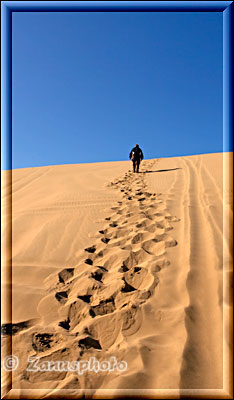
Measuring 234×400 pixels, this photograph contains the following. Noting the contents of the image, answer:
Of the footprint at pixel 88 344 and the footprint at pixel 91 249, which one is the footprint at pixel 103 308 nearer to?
the footprint at pixel 88 344

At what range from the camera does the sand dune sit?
177 cm

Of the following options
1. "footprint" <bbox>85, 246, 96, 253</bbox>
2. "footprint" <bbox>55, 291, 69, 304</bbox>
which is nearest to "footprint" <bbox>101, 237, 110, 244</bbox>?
"footprint" <bbox>85, 246, 96, 253</bbox>

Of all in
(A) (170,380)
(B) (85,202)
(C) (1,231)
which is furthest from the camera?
(B) (85,202)

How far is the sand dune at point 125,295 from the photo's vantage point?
177 centimetres

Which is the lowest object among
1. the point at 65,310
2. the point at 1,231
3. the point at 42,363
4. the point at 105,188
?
the point at 42,363

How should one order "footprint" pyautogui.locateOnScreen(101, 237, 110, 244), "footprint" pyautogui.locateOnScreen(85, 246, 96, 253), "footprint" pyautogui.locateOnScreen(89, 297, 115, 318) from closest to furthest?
1. "footprint" pyautogui.locateOnScreen(89, 297, 115, 318)
2. "footprint" pyautogui.locateOnScreen(85, 246, 96, 253)
3. "footprint" pyautogui.locateOnScreen(101, 237, 110, 244)

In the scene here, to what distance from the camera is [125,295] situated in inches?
99.1

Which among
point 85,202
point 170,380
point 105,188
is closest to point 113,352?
point 170,380

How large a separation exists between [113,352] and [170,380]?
473mm

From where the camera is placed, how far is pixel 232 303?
225 centimetres

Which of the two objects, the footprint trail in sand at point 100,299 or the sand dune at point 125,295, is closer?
the sand dune at point 125,295

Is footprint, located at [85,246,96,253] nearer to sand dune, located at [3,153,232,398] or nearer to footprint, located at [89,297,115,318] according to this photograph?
sand dune, located at [3,153,232,398]

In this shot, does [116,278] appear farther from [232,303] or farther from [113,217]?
[113,217]

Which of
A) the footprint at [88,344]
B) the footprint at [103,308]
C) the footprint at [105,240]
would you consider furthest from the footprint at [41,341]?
the footprint at [105,240]
